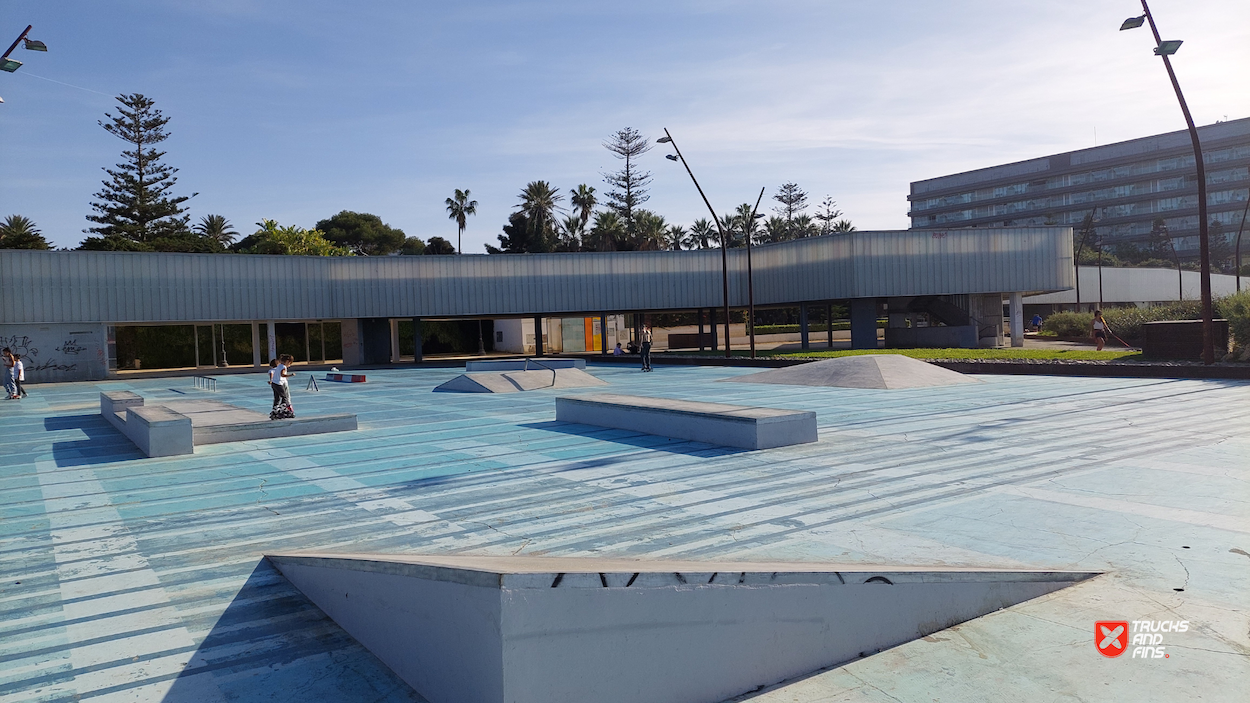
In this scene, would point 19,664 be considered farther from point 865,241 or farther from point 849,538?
point 865,241

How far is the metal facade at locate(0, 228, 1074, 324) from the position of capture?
34719mm

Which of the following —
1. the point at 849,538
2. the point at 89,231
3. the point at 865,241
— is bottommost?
the point at 849,538

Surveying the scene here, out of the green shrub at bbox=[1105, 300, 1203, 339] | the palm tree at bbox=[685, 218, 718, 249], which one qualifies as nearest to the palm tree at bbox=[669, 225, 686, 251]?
the palm tree at bbox=[685, 218, 718, 249]

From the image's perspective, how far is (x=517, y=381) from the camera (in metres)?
22.0

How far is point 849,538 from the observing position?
6.09 metres

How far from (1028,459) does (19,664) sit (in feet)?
30.7

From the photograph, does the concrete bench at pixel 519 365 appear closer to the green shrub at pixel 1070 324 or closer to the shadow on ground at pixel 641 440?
the shadow on ground at pixel 641 440

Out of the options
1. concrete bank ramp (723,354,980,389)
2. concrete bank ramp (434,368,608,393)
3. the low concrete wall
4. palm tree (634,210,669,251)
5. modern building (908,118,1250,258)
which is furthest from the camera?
modern building (908,118,1250,258)

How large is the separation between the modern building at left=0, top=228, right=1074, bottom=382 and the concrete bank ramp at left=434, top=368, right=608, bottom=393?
1958 cm

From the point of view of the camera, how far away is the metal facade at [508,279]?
114 feet

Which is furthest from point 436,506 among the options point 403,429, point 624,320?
point 624,320

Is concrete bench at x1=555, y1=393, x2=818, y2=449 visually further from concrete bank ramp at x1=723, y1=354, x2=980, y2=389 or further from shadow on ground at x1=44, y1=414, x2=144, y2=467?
concrete bank ramp at x1=723, y1=354, x2=980, y2=389

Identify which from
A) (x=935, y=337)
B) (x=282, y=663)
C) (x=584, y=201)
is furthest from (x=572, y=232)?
(x=282, y=663)

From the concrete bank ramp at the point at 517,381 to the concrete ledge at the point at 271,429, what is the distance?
303 inches
